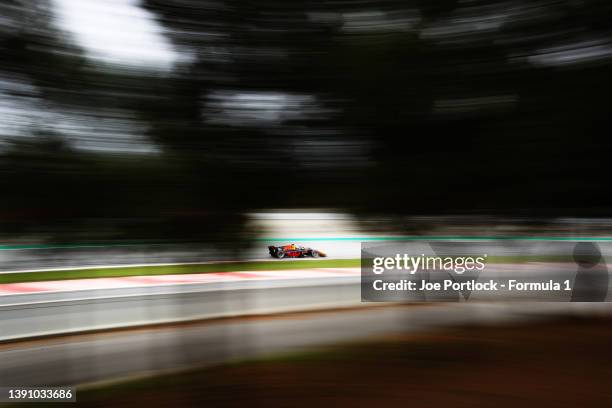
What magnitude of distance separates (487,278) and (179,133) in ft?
7.19

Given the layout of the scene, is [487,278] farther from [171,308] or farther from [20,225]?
[171,308]

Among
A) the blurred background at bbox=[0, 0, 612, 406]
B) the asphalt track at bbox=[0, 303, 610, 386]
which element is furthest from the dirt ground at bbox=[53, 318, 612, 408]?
the blurred background at bbox=[0, 0, 612, 406]

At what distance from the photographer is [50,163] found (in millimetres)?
1326

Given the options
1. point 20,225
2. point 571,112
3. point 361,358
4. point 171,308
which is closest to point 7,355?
point 171,308

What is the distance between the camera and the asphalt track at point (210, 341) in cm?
429

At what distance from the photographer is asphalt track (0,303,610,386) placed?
4289 millimetres
